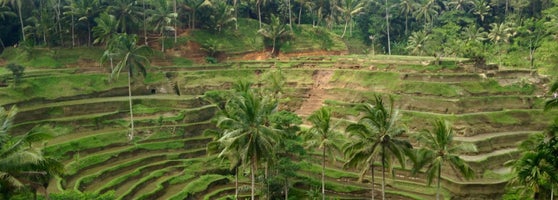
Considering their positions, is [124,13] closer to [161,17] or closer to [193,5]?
[161,17]

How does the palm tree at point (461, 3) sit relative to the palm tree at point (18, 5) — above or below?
above

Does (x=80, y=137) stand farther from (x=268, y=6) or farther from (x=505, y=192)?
(x=268, y=6)

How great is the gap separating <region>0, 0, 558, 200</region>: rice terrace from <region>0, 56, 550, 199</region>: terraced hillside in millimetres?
139

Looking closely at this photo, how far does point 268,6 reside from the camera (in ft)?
245

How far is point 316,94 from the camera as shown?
4972cm

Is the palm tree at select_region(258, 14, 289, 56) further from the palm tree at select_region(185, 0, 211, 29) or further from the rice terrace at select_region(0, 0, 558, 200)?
the palm tree at select_region(185, 0, 211, 29)

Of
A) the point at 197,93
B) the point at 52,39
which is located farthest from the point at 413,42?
the point at 52,39

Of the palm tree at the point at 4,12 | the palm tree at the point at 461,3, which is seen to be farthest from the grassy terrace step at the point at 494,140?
the palm tree at the point at 461,3

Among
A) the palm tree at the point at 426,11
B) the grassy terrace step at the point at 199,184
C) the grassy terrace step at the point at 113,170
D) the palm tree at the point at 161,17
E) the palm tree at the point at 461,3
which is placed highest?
the palm tree at the point at 461,3

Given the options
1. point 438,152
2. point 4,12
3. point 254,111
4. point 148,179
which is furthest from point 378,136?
point 4,12

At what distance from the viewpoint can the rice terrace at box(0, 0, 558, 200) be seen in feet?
78.0

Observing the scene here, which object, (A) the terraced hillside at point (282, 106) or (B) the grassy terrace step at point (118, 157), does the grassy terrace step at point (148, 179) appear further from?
(B) the grassy terrace step at point (118, 157)

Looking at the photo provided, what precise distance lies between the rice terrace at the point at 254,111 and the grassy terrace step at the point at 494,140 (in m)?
0.13

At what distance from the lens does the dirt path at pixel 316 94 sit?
159 ft
